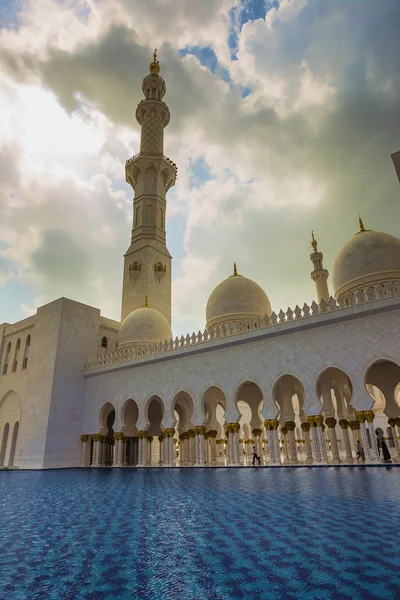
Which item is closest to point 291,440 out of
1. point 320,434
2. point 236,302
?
point 320,434

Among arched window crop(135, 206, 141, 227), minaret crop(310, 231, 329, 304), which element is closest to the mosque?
arched window crop(135, 206, 141, 227)

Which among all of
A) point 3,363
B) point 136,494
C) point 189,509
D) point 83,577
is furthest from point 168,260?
point 83,577

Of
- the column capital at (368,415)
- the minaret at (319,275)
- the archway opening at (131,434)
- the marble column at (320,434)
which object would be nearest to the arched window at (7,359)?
the archway opening at (131,434)

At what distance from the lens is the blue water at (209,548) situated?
2176mm

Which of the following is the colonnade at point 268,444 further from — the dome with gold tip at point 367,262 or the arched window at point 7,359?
the arched window at point 7,359

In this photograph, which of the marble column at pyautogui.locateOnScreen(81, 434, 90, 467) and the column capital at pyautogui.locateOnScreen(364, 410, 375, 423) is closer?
the column capital at pyautogui.locateOnScreen(364, 410, 375, 423)

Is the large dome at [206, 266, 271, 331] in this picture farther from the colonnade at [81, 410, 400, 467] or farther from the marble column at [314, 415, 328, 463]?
the marble column at [314, 415, 328, 463]

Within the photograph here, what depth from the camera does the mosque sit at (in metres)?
12.0

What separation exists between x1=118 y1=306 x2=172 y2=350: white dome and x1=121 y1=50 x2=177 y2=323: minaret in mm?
2677

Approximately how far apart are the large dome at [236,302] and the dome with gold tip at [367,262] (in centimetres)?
357

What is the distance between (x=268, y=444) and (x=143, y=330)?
8.51m

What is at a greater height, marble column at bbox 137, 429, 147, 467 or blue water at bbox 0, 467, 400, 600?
marble column at bbox 137, 429, 147, 467

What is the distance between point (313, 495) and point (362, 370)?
6554mm

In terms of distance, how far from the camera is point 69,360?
1798cm
